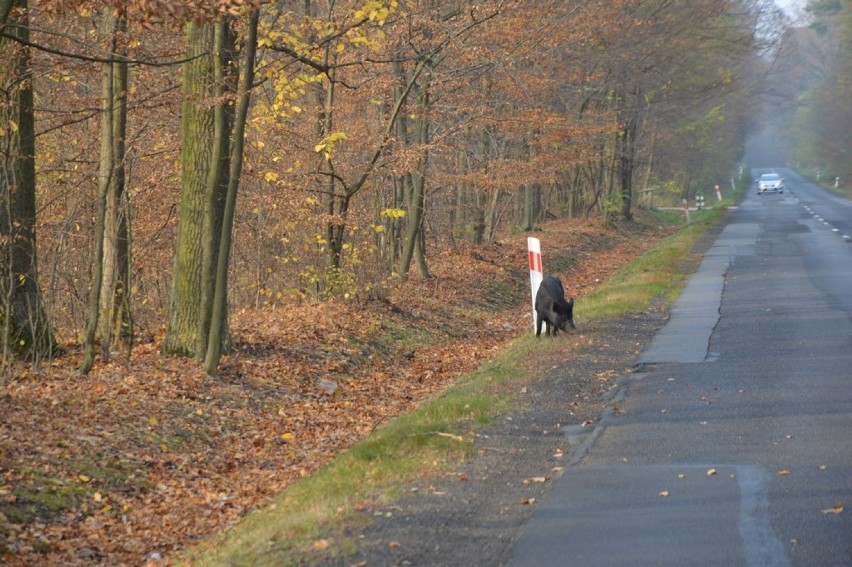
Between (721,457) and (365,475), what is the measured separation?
2.78 m

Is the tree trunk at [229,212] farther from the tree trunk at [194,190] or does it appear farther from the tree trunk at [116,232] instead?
the tree trunk at [116,232]

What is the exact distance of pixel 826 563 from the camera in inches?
217

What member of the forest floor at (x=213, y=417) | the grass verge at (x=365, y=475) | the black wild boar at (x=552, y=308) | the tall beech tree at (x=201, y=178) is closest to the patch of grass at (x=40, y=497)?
the forest floor at (x=213, y=417)

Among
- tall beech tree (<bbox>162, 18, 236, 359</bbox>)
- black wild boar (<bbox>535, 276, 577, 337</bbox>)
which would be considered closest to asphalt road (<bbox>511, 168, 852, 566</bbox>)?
black wild boar (<bbox>535, 276, 577, 337</bbox>)

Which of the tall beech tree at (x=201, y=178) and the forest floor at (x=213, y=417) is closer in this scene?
the forest floor at (x=213, y=417)

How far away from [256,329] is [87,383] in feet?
15.7

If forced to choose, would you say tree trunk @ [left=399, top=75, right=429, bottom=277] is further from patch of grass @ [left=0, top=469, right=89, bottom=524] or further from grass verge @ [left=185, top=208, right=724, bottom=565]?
patch of grass @ [left=0, top=469, right=89, bottom=524]

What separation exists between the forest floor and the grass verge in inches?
15.2

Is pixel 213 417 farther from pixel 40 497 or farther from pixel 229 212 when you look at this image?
pixel 40 497

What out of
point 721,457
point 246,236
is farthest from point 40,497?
point 246,236

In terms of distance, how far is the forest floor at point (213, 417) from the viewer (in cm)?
792

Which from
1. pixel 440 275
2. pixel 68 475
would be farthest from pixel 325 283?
pixel 68 475

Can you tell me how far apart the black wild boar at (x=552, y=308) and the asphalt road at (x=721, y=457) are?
1435 millimetres

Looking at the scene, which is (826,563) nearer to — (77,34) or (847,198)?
(77,34)
